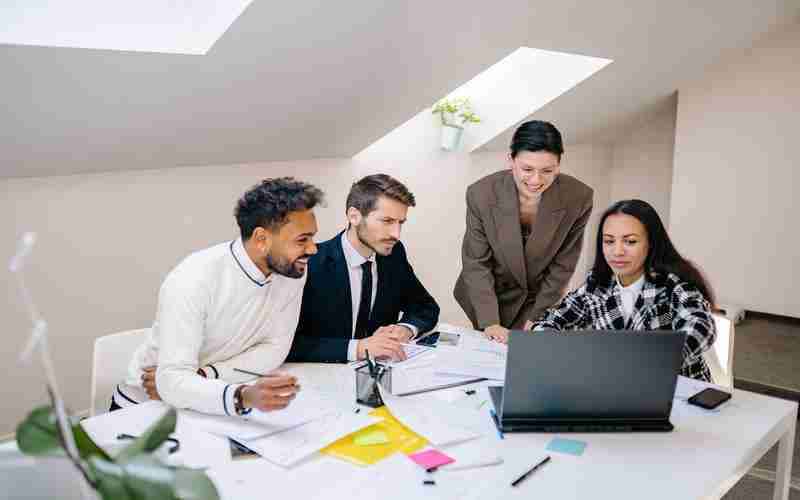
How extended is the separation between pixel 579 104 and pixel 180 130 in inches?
108

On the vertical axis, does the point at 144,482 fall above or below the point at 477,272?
below

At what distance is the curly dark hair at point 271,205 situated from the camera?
1.90 meters

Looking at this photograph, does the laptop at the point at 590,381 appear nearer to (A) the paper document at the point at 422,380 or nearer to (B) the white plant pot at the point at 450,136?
(A) the paper document at the point at 422,380

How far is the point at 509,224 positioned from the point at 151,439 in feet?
6.62

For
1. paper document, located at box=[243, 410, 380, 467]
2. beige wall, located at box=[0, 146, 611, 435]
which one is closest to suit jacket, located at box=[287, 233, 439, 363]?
paper document, located at box=[243, 410, 380, 467]

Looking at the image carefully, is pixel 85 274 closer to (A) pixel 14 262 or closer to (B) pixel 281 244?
(B) pixel 281 244

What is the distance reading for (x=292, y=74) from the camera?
2.83 meters

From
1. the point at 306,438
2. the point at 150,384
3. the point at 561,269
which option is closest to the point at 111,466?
the point at 306,438

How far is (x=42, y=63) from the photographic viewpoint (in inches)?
84.7

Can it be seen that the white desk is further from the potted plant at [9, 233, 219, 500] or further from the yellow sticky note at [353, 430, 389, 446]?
the potted plant at [9, 233, 219, 500]

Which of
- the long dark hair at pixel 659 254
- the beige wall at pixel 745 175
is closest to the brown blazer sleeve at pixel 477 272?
the long dark hair at pixel 659 254

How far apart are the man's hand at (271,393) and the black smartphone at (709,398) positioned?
3.34 ft

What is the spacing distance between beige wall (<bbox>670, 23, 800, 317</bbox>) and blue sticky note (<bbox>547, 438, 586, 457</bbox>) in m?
3.96

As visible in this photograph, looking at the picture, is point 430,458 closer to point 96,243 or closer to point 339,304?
point 339,304
